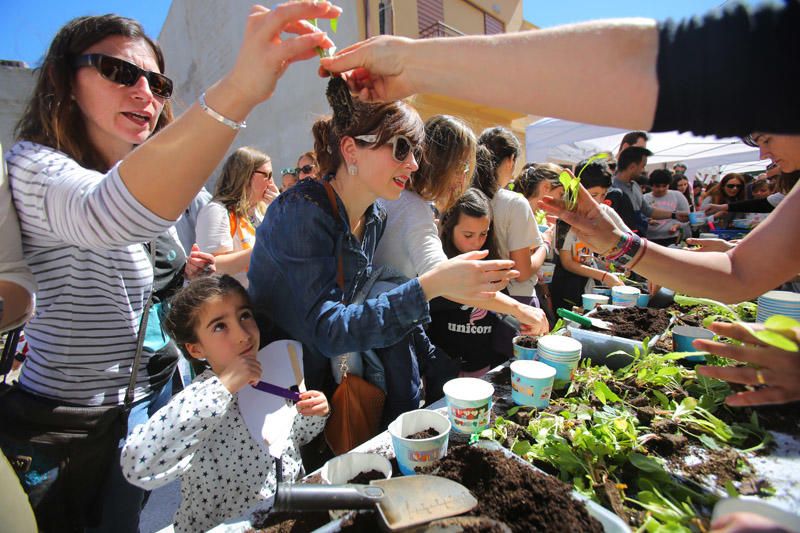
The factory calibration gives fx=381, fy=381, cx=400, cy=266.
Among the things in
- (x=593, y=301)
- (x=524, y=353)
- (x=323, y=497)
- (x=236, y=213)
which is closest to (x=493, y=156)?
(x=593, y=301)

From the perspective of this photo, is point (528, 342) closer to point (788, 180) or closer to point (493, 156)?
point (493, 156)

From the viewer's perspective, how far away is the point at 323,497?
2.70 ft

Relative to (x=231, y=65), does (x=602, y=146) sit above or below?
below

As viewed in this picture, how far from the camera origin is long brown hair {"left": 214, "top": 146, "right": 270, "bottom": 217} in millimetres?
3227

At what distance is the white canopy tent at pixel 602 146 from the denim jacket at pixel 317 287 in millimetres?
9137

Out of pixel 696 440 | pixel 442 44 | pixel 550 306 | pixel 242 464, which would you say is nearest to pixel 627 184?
pixel 550 306

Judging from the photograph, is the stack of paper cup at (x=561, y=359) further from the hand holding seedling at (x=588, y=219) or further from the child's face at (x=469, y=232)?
the child's face at (x=469, y=232)

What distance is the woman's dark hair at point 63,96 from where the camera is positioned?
1207 mm

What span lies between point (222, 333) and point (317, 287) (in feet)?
1.45

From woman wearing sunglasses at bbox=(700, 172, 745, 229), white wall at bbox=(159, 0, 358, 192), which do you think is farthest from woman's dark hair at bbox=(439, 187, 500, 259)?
white wall at bbox=(159, 0, 358, 192)

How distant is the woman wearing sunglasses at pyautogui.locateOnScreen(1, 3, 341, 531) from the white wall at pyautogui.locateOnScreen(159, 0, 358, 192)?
7767 mm

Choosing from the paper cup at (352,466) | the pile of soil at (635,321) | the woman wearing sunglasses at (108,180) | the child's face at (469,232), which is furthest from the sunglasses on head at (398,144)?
the pile of soil at (635,321)

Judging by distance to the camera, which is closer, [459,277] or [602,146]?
[459,277]

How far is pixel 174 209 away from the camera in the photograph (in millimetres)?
876
